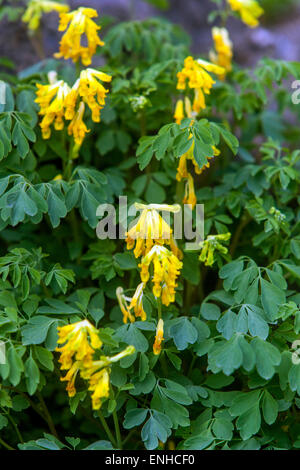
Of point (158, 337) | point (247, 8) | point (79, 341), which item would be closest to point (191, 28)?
point (247, 8)

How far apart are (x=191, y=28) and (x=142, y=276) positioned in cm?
216

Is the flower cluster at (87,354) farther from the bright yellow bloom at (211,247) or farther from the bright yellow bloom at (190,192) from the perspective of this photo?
the bright yellow bloom at (190,192)

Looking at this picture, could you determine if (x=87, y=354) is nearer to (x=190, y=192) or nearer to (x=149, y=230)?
(x=149, y=230)

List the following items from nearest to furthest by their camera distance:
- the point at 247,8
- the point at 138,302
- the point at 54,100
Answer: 1. the point at 138,302
2. the point at 54,100
3. the point at 247,8

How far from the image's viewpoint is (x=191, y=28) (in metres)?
3.02

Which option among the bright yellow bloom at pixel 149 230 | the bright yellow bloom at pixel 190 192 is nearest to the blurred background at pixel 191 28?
the bright yellow bloom at pixel 190 192

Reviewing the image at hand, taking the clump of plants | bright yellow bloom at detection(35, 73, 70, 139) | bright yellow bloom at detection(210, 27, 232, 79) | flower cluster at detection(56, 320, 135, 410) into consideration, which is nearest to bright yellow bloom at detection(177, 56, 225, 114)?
the clump of plants

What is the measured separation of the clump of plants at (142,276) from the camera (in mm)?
1358

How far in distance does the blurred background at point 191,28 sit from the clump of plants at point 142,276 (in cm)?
52

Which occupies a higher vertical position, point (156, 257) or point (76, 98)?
point (76, 98)

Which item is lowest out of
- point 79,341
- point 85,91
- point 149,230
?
point 79,341

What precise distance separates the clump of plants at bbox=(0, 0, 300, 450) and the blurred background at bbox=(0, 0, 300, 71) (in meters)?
0.52

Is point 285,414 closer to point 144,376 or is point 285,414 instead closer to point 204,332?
point 204,332

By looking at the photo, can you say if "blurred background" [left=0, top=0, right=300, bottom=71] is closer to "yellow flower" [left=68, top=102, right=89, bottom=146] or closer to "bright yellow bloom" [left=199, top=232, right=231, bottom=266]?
"yellow flower" [left=68, top=102, right=89, bottom=146]
